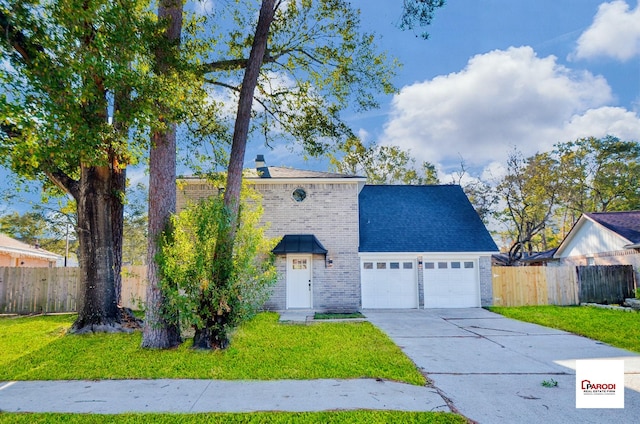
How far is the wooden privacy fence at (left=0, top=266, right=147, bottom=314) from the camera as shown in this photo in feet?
45.3

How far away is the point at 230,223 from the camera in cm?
726

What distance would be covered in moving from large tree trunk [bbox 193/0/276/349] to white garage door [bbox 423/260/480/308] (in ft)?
31.8

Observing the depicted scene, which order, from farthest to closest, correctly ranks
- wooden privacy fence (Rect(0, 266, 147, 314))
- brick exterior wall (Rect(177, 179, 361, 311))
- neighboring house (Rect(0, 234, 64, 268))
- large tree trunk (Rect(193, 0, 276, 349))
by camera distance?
neighboring house (Rect(0, 234, 64, 268)), brick exterior wall (Rect(177, 179, 361, 311)), wooden privacy fence (Rect(0, 266, 147, 314)), large tree trunk (Rect(193, 0, 276, 349))

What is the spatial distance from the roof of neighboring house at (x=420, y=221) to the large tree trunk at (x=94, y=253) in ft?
29.3

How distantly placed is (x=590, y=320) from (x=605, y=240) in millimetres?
10729

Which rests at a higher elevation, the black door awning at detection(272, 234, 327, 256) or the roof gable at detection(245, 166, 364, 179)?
the roof gable at detection(245, 166, 364, 179)

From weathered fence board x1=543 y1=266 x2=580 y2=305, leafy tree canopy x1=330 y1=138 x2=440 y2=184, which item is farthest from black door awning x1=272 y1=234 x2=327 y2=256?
leafy tree canopy x1=330 y1=138 x2=440 y2=184

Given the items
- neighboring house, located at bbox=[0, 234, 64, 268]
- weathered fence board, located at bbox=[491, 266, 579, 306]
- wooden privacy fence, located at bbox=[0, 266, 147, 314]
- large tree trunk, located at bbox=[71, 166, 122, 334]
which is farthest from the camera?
neighboring house, located at bbox=[0, 234, 64, 268]

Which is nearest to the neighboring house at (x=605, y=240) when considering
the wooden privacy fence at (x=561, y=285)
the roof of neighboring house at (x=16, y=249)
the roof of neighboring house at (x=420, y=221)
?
the wooden privacy fence at (x=561, y=285)

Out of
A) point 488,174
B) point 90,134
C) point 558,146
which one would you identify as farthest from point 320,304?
point 558,146

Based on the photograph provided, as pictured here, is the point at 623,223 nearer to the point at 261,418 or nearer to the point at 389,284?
the point at 389,284

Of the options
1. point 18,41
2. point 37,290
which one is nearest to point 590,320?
point 18,41

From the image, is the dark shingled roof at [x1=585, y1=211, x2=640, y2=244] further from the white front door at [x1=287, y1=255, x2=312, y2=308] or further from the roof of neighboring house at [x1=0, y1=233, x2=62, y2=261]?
the roof of neighboring house at [x1=0, y1=233, x2=62, y2=261]

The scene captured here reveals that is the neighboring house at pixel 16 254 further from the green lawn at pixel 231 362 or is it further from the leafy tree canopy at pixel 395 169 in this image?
the leafy tree canopy at pixel 395 169
